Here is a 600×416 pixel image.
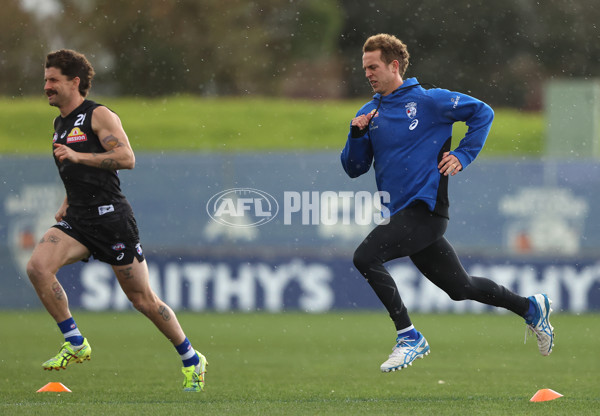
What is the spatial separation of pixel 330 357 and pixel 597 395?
12.4ft

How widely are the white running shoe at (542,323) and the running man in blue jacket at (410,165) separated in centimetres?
39

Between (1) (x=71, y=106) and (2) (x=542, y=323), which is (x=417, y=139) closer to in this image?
(2) (x=542, y=323)

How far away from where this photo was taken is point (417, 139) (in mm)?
7742

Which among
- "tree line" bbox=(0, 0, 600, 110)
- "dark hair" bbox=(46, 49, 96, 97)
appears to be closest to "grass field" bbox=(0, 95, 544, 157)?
"tree line" bbox=(0, 0, 600, 110)

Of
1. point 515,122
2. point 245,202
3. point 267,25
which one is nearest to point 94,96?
point 267,25

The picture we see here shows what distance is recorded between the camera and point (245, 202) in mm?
18125

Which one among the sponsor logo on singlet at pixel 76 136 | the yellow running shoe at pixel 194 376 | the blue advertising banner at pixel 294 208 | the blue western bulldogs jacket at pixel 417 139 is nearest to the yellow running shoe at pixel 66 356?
the yellow running shoe at pixel 194 376

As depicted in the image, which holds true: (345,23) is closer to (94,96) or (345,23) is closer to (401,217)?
(94,96)

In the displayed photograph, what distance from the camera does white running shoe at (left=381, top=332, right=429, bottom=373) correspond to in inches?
292

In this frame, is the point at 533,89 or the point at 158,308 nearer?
the point at 158,308

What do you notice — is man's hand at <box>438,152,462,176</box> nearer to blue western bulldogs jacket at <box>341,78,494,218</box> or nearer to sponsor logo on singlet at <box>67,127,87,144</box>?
blue western bulldogs jacket at <box>341,78,494,218</box>

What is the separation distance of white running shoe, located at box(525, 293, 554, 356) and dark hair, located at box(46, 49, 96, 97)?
352 centimetres

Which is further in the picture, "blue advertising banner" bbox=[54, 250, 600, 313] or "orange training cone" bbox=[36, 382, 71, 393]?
"blue advertising banner" bbox=[54, 250, 600, 313]

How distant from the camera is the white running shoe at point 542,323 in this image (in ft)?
26.9
